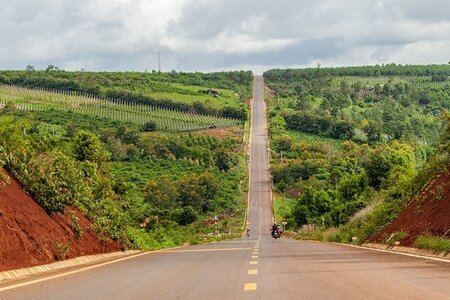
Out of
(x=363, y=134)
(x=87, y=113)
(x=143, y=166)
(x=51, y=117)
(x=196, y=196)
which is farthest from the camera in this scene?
(x=363, y=134)

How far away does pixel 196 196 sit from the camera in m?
109

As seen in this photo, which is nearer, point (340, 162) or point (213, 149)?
point (340, 162)

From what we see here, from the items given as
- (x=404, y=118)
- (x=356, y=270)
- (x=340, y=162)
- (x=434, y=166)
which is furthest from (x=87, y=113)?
(x=356, y=270)

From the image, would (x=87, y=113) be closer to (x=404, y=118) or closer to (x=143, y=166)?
(x=143, y=166)

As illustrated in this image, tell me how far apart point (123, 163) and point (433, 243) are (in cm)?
10443

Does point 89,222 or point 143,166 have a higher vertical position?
point 89,222

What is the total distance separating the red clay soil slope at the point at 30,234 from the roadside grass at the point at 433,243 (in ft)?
36.6

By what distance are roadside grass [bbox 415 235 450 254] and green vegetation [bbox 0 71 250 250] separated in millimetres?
11215

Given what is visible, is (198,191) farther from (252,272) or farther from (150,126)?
(252,272)

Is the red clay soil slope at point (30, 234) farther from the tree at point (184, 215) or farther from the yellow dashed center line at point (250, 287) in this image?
the tree at point (184, 215)

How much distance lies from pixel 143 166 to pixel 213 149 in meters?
22.8

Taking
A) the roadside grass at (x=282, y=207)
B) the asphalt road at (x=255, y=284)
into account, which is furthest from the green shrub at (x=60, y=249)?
the roadside grass at (x=282, y=207)

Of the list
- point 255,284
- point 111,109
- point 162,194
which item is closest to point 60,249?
point 255,284

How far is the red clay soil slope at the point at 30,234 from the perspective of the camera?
1752 cm
